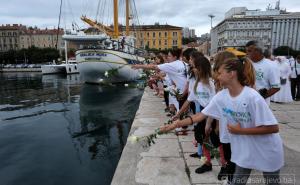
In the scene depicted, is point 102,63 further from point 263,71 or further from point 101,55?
point 263,71

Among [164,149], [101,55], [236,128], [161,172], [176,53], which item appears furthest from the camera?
[101,55]

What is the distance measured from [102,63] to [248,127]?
25.3 metres

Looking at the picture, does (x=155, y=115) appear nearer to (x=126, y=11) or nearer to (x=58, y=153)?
(x=58, y=153)

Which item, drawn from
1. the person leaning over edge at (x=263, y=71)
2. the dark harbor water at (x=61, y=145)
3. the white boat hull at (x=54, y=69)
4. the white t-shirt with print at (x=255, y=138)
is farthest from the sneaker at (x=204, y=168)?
the white boat hull at (x=54, y=69)

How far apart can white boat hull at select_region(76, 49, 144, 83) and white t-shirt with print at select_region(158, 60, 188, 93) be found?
19.8 meters

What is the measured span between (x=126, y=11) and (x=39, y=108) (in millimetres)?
22597

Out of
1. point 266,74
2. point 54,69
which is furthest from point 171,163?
point 54,69

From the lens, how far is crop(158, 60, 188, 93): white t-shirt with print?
5610 millimetres

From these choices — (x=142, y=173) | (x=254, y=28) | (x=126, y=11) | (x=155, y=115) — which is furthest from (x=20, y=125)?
(x=254, y=28)

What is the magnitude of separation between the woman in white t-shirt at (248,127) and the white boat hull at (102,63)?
22913mm

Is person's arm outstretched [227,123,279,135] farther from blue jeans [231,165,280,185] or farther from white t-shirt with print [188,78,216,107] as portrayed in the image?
white t-shirt with print [188,78,216,107]

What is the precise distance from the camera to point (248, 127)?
261 centimetres

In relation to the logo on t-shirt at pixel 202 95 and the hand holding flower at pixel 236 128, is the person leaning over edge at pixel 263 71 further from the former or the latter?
the hand holding flower at pixel 236 128

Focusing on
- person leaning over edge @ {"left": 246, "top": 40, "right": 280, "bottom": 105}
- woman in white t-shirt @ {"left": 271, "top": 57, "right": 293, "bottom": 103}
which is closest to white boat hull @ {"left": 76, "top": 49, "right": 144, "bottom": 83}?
woman in white t-shirt @ {"left": 271, "top": 57, "right": 293, "bottom": 103}
